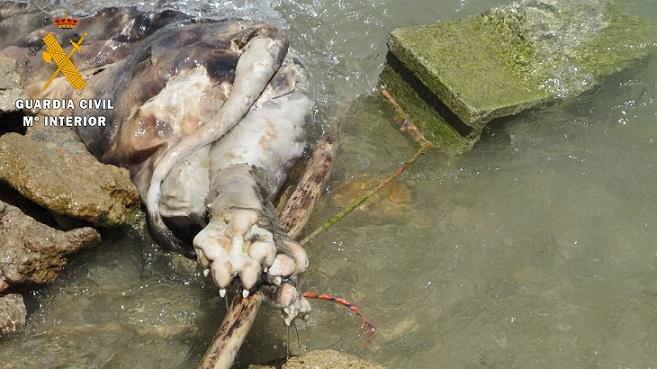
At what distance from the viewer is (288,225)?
144 inches

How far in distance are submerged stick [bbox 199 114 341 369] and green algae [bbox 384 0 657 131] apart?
2.30ft

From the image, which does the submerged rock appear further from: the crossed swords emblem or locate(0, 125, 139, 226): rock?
the crossed swords emblem

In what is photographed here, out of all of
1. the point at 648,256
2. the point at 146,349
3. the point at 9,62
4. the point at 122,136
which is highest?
the point at 9,62

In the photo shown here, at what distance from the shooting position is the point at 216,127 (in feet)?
11.9

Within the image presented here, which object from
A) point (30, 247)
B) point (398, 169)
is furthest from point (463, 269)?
point (30, 247)

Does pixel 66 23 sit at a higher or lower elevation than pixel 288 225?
higher

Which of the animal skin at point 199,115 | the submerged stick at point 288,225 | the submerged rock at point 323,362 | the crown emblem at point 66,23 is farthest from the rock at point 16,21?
the submerged rock at point 323,362

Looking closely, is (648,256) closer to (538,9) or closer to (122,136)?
(538,9)

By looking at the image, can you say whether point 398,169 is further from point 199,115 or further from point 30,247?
point 30,247

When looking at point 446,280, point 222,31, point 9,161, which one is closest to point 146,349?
point 9,161

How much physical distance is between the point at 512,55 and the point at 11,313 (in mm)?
3167

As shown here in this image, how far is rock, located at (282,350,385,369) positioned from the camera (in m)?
2.96

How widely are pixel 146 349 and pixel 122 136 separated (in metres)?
1.12

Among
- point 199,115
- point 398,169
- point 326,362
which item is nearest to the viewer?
point 326,362
